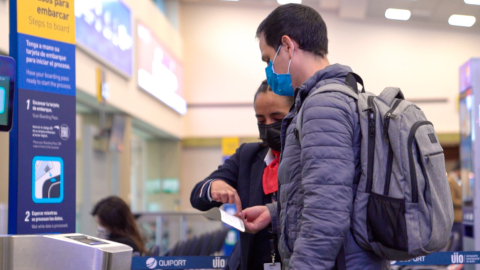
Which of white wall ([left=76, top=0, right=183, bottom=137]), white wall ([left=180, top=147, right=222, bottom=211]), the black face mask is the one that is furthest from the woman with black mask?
white wall ([left=180, top=147, right=222, bottom=211])

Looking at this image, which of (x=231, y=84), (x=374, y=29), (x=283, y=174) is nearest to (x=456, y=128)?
(x=374, y=29)

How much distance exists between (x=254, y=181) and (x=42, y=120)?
49.8 inches

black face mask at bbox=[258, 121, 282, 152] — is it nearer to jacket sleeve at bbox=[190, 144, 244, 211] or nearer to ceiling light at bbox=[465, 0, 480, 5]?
jacket sleeve at bbox=[190, 144, 244, 211]

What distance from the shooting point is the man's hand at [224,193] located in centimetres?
198

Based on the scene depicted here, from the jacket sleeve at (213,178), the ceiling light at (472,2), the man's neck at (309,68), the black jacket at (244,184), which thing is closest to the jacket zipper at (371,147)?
the man's neck at (309,68)

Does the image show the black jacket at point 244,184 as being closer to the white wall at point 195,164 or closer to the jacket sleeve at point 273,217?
the jacket sleeve at point 273,217

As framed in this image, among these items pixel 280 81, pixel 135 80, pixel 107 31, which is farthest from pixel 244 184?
pixel 135 80

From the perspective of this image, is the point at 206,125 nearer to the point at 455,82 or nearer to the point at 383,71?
the point at 383,71

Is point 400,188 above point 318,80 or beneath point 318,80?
beneath

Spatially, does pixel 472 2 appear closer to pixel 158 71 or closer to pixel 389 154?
pixel 389 154

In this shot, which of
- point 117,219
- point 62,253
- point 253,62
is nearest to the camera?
point 62,253

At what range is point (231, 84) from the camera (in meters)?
13.3

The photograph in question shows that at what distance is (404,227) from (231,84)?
12.0 metres

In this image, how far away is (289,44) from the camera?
5.58 feet
